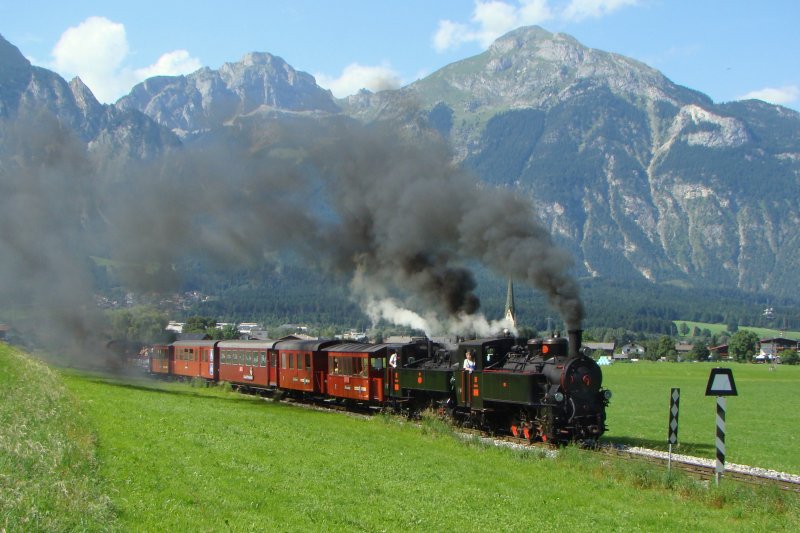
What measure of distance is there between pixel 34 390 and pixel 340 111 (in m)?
35.1

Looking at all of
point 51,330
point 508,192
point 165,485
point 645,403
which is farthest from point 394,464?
point 51,330

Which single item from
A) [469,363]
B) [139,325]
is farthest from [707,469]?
[139,325]

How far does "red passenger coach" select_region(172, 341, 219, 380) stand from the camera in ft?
167

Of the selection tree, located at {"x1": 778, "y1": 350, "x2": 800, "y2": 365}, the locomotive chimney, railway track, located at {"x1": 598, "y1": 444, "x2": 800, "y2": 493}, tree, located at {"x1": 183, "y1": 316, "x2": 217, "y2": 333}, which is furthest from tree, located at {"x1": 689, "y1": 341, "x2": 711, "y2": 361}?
the locomotive chimney

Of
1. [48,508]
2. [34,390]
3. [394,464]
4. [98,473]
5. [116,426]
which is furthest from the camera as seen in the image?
[34,390]

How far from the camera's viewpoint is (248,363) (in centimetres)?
4578

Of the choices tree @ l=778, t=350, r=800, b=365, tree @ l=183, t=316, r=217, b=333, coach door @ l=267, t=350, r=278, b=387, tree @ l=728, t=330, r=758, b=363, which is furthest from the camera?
tree @ l=728, t=330, r=758, b=363

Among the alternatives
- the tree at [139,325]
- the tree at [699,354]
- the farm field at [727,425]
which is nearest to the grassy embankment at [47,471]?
the farm field at [727,425]

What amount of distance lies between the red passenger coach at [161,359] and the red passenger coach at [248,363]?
11.1 meters

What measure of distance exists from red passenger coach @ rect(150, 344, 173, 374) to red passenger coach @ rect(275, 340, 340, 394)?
20540mm

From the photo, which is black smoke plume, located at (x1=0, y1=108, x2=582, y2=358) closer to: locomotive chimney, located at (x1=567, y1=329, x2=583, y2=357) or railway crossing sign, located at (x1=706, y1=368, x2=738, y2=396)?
locomotive chimney, located at (x1=567, y1=329, x2=583, y2=357)

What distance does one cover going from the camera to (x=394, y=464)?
17391 millimetres

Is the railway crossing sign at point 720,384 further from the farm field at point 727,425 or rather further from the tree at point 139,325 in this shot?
the tree at point 139,325

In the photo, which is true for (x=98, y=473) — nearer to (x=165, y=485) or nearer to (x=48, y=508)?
(x=165, y=485)
